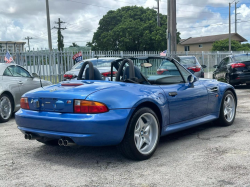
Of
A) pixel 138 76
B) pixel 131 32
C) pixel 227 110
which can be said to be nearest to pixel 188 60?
pixel 227 110

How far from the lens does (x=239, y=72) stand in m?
13.5

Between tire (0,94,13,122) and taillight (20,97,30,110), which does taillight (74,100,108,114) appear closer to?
taillight (20,97,30,110)

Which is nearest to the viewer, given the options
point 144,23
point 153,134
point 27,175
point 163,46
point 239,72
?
point 27,175

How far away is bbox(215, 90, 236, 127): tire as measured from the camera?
20.1 feet

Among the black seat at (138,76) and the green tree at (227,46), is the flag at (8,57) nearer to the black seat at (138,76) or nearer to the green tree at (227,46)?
the black seat at (138,76)

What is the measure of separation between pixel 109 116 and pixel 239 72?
10.7 metres

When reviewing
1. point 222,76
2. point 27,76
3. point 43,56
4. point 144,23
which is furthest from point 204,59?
point 144,23

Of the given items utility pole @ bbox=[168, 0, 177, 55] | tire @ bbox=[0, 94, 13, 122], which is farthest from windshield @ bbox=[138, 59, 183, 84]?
utility pole @ bbox=[168, 0, 177, 55]

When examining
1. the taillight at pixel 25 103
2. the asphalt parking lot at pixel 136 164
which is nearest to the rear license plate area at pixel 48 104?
the taillight at pixel 25 103

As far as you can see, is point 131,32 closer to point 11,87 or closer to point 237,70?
point 237,70

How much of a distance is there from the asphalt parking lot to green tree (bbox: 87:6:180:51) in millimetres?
44037

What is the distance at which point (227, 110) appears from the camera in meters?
6.37

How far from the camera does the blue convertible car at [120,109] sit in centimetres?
392

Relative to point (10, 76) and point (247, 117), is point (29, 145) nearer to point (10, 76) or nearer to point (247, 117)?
point (10, 76)
